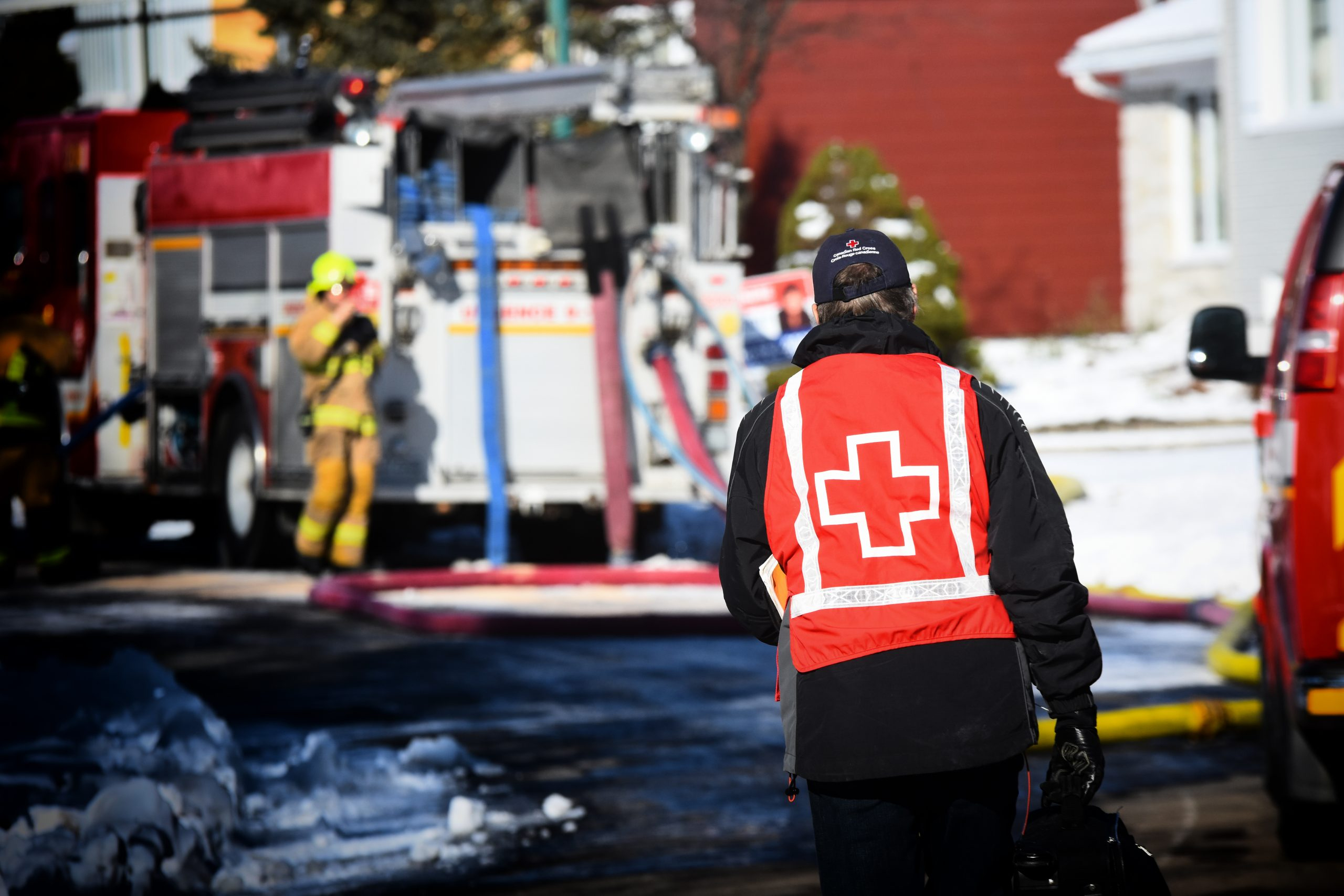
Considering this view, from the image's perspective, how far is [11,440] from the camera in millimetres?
11750

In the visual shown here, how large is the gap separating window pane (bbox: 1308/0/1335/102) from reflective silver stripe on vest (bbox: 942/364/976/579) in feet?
51.6

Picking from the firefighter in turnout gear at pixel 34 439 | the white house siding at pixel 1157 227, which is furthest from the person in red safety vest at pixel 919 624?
the white house siding at pixel 1157 227

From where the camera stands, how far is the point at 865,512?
312 centimetres

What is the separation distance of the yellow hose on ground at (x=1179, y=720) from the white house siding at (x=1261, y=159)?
11.5 m

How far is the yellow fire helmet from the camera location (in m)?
11.4

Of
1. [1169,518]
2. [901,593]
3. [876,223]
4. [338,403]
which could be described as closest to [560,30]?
[876,223]

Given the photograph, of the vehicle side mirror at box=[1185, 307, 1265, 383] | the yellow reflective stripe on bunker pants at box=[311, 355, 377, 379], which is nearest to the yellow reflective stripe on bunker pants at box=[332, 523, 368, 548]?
the yellow reflective stripe on bunker pants at box=[311, 355, 377, 379]

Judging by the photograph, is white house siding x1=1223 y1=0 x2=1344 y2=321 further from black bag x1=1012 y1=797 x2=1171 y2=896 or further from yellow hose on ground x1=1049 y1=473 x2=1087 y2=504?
black bag x1=1012 y1=797 x2=1171 y2=896

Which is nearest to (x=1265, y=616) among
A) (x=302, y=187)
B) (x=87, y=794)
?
(x=87, y=794)

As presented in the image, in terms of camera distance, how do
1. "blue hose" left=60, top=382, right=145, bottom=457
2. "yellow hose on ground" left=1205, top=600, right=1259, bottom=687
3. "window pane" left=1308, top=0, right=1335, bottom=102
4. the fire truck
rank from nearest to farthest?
"yellow hose on ground" left=1205, top=600, right=1259, bottom=687 < the fire truck < "blue hose" left=60, top=382, right=145, bottom=457 < "window pane" left=1308, top=0, right=1335, bottom=102

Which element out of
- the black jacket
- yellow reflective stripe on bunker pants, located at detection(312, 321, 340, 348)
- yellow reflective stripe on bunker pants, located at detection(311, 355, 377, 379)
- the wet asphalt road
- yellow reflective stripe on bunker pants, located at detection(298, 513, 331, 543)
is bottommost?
the wet asphalt road

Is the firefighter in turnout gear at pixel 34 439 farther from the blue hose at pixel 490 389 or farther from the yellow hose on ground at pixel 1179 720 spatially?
the yellow hose on ground at pixel 1179 720

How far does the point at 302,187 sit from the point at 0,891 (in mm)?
8129

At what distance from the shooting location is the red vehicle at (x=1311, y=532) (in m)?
4.77
